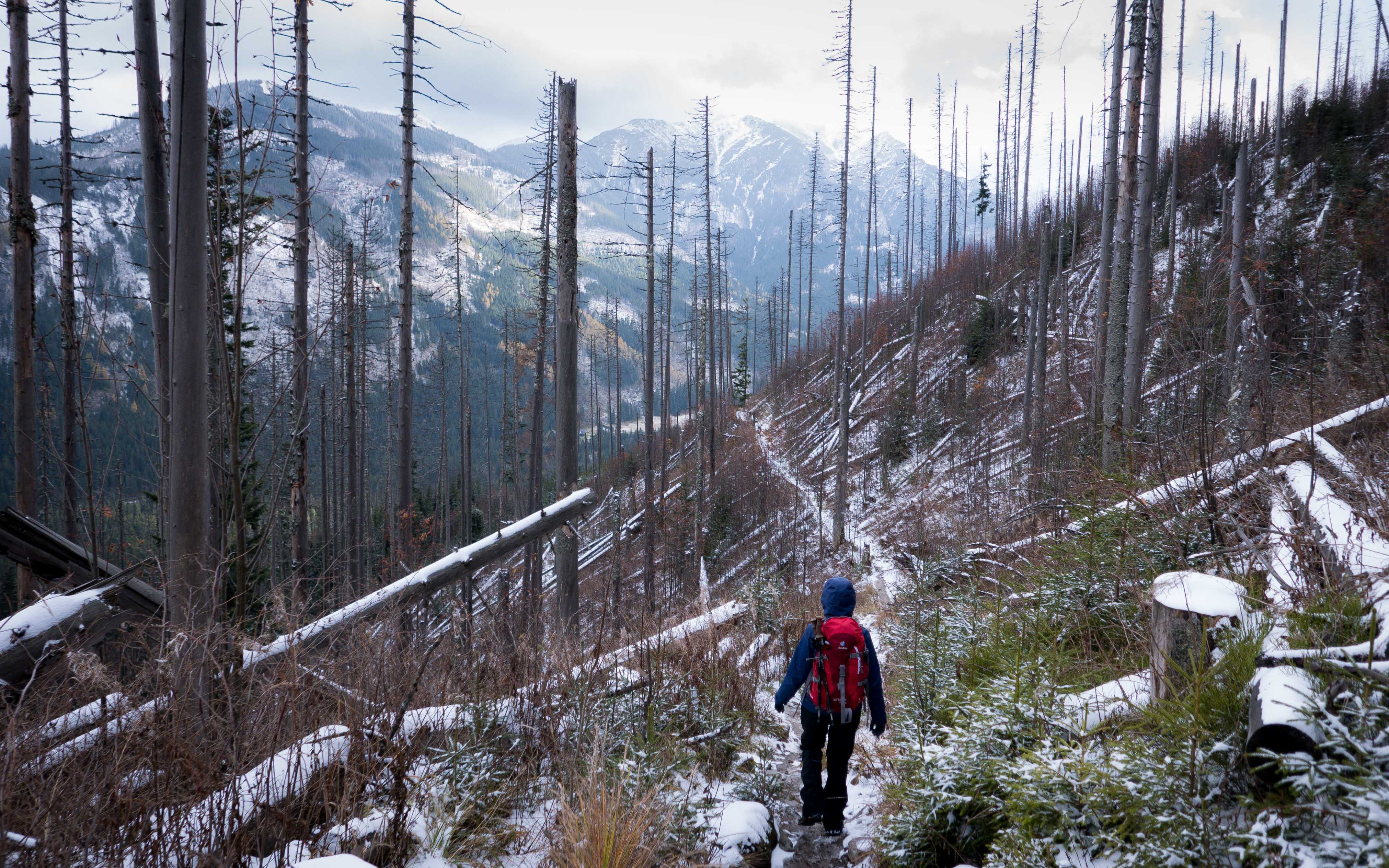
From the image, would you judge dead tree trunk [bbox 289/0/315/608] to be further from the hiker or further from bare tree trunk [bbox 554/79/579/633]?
the hiker

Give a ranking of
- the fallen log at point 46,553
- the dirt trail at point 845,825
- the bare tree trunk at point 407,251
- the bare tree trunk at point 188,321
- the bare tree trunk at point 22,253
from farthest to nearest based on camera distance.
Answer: the bare tree trunk at point 407,251, the bare tree trunk at point 22,253, the fallen log at point 46,553, the dirt trail at point 845,825, the bare tree trunk at point 188,321

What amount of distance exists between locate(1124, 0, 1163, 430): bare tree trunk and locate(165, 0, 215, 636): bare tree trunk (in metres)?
11.1

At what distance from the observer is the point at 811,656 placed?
13.3 ft

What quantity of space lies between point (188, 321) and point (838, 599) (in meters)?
4.16

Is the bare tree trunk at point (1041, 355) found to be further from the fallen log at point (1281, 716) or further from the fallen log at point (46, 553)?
the fallen log at point (46, 553)

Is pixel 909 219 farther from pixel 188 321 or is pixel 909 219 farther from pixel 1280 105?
pixel 188 321

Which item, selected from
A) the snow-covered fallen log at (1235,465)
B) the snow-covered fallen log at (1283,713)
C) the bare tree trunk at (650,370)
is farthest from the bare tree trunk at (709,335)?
the snow-covered fallen log at (1283,713)

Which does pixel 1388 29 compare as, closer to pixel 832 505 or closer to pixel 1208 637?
pixel 1208 637

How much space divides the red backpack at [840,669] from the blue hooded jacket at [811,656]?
3 cm

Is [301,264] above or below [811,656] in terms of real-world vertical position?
above

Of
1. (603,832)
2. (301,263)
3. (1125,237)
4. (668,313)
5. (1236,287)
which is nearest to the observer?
(603,832)

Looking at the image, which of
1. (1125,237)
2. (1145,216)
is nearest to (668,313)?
(1125,237)

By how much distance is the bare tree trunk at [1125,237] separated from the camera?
9672 mm

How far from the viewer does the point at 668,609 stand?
13.8m
